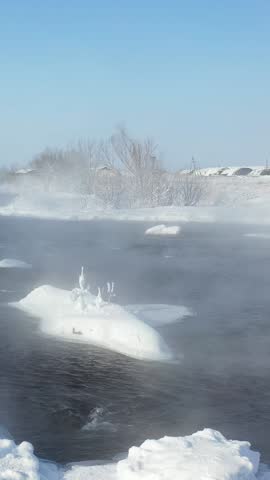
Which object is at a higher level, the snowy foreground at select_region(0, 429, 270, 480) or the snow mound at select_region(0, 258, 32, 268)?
the snowy foreground at select_region(0, 429, 270, 480)

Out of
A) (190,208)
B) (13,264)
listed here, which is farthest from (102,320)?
(190,208)

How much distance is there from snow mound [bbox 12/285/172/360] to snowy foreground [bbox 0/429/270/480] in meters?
4.09

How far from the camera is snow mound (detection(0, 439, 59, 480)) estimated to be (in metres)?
6.12

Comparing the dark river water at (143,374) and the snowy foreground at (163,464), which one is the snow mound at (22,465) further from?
the dark river water at (143,374)

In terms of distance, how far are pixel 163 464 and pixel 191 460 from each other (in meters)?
0.29

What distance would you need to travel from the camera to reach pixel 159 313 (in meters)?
14.4

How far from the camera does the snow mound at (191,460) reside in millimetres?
6133

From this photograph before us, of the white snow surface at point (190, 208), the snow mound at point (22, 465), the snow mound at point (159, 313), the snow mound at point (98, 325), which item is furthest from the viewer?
the white snow surface at point (190, 208)

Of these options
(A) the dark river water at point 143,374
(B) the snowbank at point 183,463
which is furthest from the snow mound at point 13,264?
(B) the snowbank at point 183,463

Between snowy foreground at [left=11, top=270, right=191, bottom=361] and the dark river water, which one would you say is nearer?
the dark river water

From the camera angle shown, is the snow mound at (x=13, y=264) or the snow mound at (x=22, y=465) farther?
the snow mound at (x=13, y=264)

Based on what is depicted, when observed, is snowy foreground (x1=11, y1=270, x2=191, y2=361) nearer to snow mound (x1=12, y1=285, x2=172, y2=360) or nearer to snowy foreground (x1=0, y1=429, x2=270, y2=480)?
snow mound (x1=12, y1=285, x2=172, y2=360)

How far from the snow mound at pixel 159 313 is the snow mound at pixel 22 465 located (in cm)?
669

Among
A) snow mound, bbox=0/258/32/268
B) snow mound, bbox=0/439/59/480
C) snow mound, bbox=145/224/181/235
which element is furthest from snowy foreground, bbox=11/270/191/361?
snow mound, bbox=145/224/181/235
